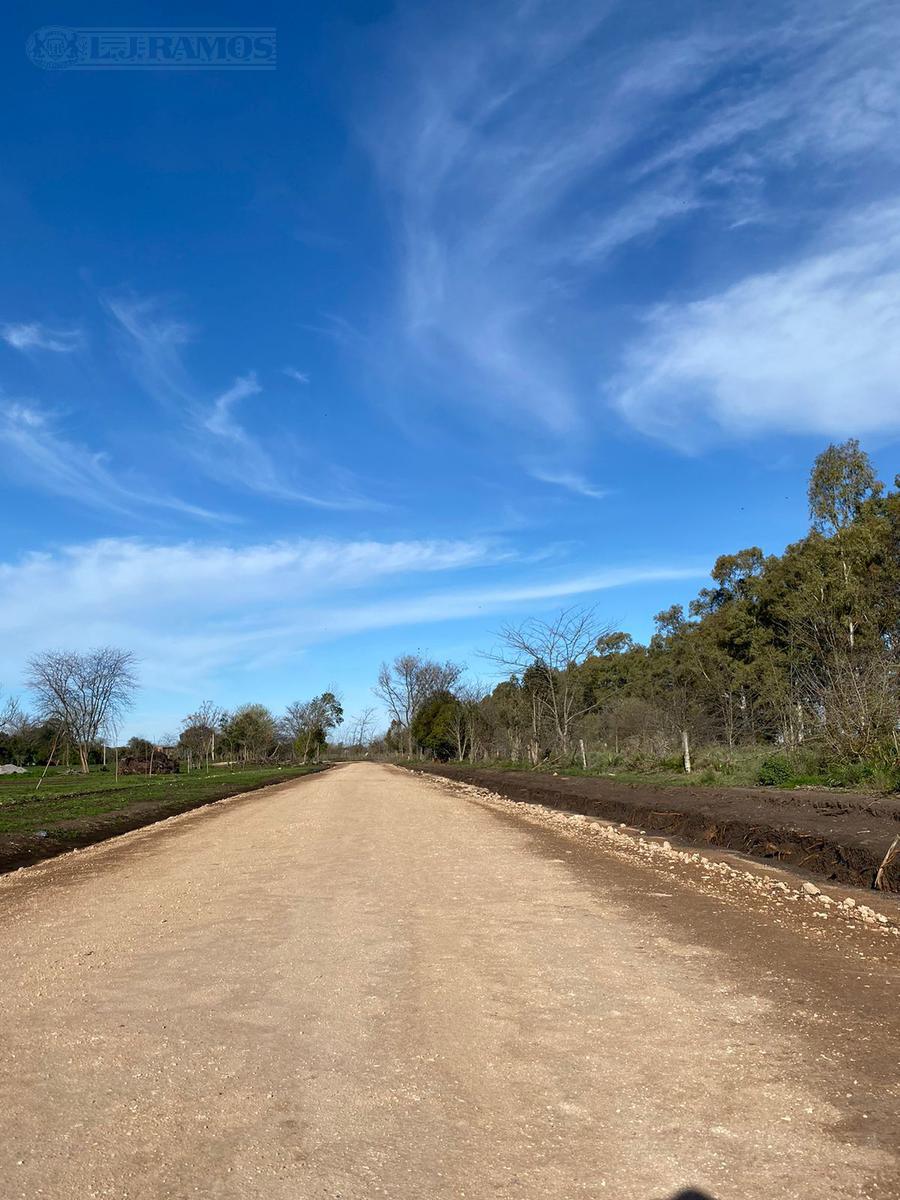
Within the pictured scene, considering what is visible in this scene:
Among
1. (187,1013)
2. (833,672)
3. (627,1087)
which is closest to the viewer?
(627,1087)

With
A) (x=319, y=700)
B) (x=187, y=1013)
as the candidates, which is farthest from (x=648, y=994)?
(x=319, y=700)

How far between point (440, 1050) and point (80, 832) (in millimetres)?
13584

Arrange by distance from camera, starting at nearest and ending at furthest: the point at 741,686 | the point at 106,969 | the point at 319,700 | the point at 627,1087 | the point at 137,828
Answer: the point at 627,1087
the point at 106,969
the point at 137,828
the point at 741,686
the point at 319,700

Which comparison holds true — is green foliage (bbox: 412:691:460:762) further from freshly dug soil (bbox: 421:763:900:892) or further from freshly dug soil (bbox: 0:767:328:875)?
freshly dug soil (bbox: 421:763:900:892)

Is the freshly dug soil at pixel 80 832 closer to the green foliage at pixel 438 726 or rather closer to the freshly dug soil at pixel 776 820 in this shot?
the freshly dug soil at pixel 776 820

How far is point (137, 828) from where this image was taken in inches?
693

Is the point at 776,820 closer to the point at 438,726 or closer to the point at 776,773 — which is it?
the point at 776,773

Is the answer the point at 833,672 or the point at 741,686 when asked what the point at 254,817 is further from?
the point at 741,686

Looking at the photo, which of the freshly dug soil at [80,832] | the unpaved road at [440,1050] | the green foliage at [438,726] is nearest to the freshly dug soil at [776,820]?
the unpaved road at [440,1050]

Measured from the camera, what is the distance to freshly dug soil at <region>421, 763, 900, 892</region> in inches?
396

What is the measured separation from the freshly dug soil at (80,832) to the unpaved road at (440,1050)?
16.7 feet

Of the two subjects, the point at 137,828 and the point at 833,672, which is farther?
the point at 833,672

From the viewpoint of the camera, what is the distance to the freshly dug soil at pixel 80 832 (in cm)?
1245

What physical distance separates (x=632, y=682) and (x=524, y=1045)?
56.6m
